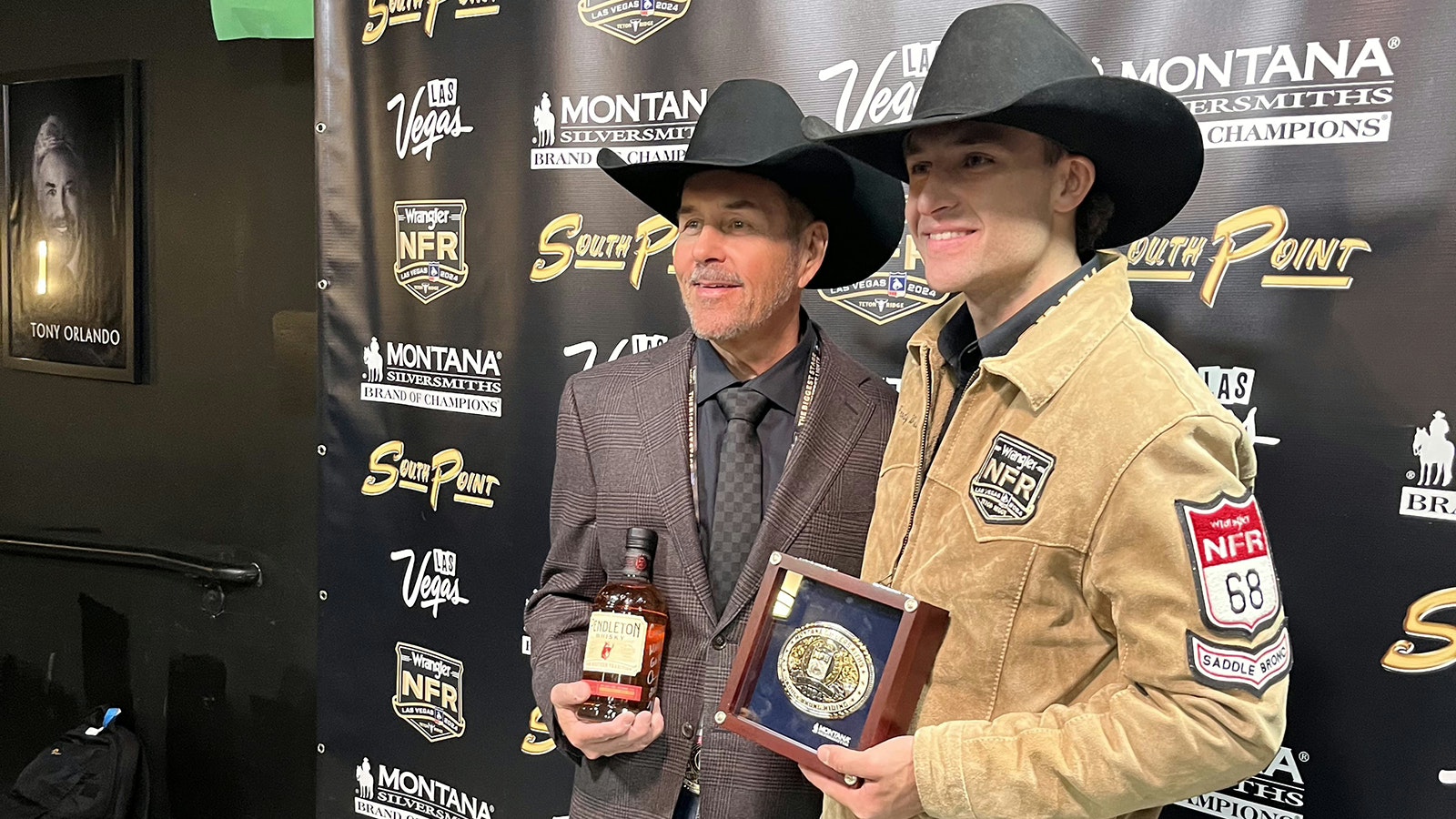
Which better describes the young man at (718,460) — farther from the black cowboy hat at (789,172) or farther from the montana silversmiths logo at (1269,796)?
the montana silversmiths logo at (1269,796)

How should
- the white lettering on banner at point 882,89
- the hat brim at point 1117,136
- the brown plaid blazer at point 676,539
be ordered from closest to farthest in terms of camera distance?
the hat brim at point 1117,136, the brown plaid blazer at point 676,539, the white lettering on banner at point 882,89

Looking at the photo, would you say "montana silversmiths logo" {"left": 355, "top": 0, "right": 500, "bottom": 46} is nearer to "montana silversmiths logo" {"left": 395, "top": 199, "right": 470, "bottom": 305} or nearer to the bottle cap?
"montana silversmiths logo" {"left": 395, "top": 199, "right": 470, "bottom": 305}

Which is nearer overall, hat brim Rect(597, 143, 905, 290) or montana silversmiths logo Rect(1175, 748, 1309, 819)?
hat brim Rect(597, 143, 905, 290)

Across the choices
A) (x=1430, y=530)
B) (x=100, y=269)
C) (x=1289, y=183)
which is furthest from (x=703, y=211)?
(x=100, y=269)

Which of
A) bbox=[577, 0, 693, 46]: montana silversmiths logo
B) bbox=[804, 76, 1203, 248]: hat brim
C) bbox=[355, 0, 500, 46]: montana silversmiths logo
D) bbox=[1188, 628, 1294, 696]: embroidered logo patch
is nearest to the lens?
bbox=[1188, 628, 1294, 696]: embroidered logo patch

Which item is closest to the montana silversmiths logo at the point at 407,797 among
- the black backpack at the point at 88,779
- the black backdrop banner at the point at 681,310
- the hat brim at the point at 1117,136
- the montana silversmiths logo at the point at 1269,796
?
the black backdrop banner at the point at 681,310

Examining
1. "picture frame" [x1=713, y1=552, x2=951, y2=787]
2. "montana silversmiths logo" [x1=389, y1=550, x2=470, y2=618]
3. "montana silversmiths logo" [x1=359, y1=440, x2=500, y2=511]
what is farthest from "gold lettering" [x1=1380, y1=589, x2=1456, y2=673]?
"montana silversmiths logo" [x1=389, y1=550, x2=470, y2=618]

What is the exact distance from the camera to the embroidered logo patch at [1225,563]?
110 centimetres

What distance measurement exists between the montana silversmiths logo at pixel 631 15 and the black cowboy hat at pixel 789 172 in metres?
0.61

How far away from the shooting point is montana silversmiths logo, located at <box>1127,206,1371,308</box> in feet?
5.76

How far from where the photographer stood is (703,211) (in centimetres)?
171

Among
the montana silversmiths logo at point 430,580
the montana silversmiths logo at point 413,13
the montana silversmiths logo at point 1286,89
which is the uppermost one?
the montana silversmiths logo at point 413,13

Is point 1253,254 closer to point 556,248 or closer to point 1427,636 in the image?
point 1427,636

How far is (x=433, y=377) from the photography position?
2764 mm
